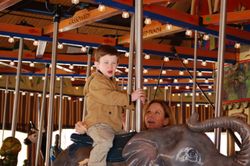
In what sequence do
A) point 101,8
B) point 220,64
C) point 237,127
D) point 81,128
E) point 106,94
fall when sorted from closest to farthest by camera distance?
point 237,127 → point 106,94 → point 81,128 → point 220,64 → point 101,8

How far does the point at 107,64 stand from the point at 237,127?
1.10m

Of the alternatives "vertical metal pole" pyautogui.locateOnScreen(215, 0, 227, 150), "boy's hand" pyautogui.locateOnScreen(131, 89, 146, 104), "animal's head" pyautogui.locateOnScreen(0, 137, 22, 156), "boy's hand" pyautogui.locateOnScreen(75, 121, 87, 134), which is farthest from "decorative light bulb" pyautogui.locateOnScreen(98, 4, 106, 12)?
"boy's hand" pyautogui.locateOnScreen(131, 89, 146, 104)

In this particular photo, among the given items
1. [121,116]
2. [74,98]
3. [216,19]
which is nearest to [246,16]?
[216,19]

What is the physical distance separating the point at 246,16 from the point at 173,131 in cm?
451

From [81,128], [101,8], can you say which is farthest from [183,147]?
[101,8]

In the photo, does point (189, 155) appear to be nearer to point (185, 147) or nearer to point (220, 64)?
point (185, 147)

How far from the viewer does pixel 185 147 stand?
1.96 m

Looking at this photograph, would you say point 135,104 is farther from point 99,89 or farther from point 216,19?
point 216,19

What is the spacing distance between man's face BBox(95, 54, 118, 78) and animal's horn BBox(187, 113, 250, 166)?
36.2 inches

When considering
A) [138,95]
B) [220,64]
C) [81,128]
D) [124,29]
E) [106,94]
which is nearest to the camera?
[138,95]

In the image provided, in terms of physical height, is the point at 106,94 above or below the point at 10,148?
above

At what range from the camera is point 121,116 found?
2.93 meters

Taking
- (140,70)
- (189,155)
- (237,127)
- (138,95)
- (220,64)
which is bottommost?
(189,155)

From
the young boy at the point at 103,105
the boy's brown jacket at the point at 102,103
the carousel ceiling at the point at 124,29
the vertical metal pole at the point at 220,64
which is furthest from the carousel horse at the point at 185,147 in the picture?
the carousel ceiling at the point at 124,29
